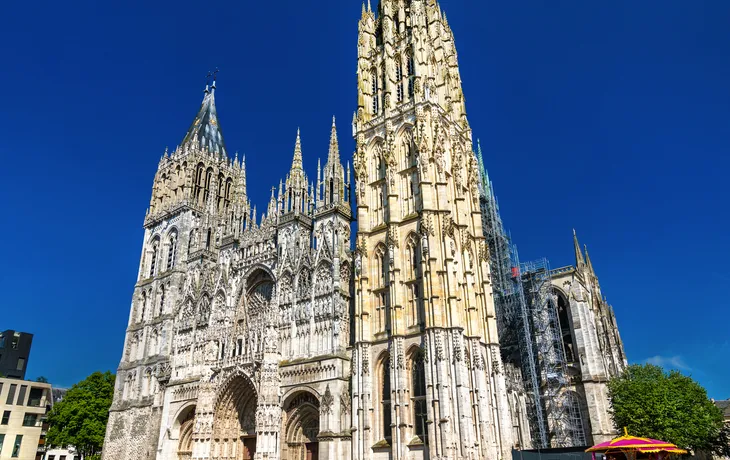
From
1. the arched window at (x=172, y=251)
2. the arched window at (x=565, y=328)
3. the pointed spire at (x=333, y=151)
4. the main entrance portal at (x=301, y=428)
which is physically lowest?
the main entrance portal at (x=301, y=428)

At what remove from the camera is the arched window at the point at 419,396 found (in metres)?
33.3

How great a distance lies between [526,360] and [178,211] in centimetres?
3776

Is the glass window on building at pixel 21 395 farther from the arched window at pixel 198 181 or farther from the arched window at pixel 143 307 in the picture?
the arched window at pixel 198 181

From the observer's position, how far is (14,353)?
6881cm

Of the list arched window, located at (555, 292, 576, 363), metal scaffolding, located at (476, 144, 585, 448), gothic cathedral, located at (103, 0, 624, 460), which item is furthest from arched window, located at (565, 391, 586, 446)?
gothic cathedral, located at (103, 0, 624, 460)

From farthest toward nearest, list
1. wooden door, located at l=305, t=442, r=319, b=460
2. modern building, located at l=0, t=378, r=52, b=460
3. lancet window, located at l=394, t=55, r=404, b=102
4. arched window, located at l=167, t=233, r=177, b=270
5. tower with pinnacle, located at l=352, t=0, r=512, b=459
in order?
1. modern building, located at l=0, t=378, r=52, b=460
2. arched window, located at l=167, t=233, r=177, b=270
3. lancet window, located at l=394, t=55, r=404, b=102
4. wooden door, located at l=305, t=442, r=319, b=460
5. tower with pinnacle, located at l=352, t=0, r=512, b=459

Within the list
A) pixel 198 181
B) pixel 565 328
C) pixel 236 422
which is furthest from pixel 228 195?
pixel 565 328

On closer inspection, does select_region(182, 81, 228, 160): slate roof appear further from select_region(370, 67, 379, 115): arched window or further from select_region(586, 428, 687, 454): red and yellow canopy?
select_region(586, 428, 687, 454): red and yellow canopy

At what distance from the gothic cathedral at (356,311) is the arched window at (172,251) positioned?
0.52 metres

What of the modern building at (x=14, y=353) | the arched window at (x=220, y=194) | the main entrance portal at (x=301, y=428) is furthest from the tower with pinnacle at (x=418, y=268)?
the modern building at (x=14, y=353)

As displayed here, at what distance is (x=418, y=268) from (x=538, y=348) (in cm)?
1548

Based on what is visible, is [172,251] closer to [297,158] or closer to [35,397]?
[297,158]

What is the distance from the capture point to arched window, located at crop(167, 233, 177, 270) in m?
55.5

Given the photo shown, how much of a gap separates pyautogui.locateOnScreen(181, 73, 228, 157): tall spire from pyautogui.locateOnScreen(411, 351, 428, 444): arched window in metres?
39.2
